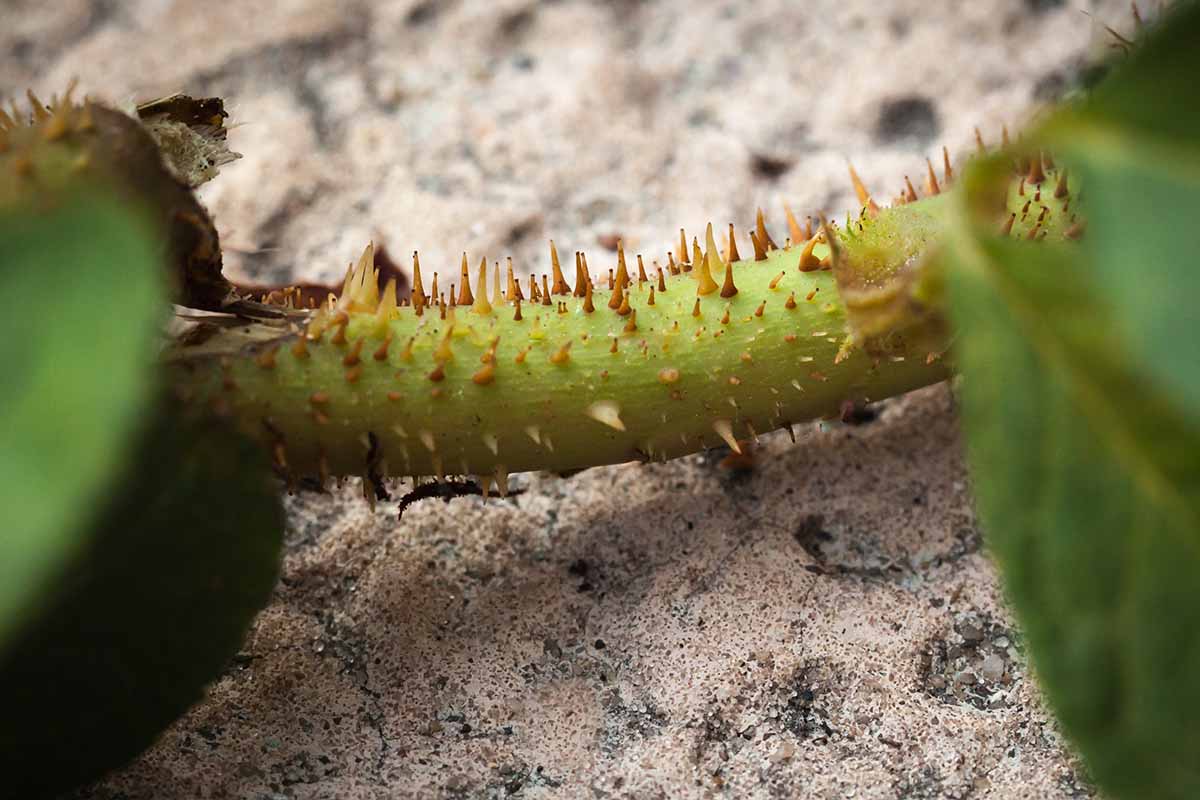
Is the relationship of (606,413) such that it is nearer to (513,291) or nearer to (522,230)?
(513,291)

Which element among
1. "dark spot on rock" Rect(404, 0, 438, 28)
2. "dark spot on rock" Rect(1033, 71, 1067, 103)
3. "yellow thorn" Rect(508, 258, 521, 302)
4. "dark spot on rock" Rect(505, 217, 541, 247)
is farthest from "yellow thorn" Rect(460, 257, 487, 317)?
"dark spot on rock" Rect(1033, 71, 1067, 103)

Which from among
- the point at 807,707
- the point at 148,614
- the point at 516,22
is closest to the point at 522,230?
the point at 516,22

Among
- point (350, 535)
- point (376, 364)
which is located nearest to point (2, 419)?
point (376, 364)

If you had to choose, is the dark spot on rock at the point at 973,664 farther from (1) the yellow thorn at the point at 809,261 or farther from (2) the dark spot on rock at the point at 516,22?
(2) the dark spot on rock at the point at 516,22

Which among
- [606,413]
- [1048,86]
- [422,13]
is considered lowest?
[1048,86]

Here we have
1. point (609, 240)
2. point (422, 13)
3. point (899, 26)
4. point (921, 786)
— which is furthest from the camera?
point (422, 13)

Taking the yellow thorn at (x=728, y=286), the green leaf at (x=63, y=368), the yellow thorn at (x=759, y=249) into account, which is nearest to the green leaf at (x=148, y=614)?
the green leaf at (x=63, y=368)

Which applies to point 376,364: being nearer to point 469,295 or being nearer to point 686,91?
point 469,295
